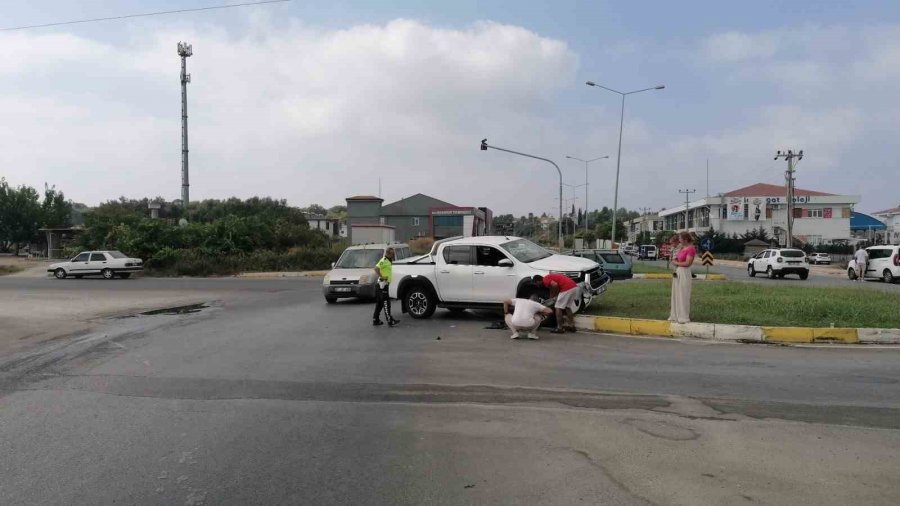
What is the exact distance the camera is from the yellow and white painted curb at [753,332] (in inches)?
391

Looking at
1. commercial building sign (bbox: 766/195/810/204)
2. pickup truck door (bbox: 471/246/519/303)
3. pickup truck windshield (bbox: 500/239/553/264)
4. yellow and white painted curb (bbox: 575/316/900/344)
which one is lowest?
yellow and white painted curb (bbox: 575/316/900/344)

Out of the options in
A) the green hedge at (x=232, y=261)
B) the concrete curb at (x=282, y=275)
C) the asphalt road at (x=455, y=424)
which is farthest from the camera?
the green hedge at (x=232, y=261)

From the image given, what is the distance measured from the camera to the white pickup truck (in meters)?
12.4

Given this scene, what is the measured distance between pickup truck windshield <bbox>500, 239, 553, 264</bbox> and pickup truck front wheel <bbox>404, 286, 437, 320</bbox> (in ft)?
6.63

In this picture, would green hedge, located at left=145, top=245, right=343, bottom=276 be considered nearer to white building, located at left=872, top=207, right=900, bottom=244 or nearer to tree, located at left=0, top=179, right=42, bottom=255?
tree, located at left=0, top=179, right=42, bottom=255

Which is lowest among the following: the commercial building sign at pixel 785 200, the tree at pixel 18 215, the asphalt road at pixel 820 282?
the asphalt road at pixel 820 282

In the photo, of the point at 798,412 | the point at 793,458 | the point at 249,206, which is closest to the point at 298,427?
the point at 793,458

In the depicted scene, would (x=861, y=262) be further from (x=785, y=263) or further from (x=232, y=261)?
(x=232, y=261)

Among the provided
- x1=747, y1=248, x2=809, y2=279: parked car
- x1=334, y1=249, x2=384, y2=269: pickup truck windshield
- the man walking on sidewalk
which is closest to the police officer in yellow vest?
x1=334, y1=249, x2=384, y2=269: pickup truck windshield

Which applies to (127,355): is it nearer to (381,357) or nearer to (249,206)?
(381,357)

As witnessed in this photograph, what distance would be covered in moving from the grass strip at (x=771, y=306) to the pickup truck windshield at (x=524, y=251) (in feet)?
5.25

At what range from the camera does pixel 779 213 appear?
273 feet

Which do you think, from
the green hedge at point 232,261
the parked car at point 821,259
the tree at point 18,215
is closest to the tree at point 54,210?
the tree at point 18,215

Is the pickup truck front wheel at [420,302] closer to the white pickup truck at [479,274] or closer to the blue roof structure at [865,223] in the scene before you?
the white pickup truck at [479,274]
